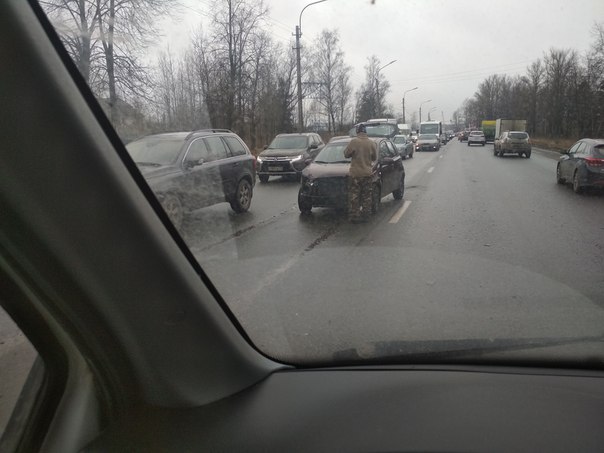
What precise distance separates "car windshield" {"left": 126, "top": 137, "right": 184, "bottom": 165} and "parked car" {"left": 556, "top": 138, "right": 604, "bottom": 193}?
1104 centimetres

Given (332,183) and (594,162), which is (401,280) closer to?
(332,183)

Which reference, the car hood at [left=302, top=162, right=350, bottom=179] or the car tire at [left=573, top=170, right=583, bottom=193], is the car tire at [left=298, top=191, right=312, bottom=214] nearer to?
the car hood at [left=302, top=162, right=350, bottom=179]

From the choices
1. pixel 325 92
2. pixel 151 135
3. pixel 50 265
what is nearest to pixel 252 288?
pixel 151 135

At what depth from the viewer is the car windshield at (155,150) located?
2.10m

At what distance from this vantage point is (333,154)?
11.1 meters

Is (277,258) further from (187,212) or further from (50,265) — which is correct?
(50,265)

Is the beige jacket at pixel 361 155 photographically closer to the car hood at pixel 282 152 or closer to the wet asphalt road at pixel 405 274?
the wet asphalt road at pixel 405 274

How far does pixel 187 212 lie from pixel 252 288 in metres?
1.38

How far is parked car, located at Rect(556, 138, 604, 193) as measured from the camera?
11414 mm

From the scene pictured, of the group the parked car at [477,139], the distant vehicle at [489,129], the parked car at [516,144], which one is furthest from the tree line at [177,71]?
the distant vehicle at [489,129]

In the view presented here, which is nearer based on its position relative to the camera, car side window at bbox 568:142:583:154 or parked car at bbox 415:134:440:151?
car side window at bbox 568:142:583:154

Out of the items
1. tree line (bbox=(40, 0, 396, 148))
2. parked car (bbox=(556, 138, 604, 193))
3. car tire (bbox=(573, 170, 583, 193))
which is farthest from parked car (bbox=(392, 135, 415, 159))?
tree line (bbox=(40, 0, 396, 148))

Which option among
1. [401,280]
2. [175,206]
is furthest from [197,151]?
[401,280]

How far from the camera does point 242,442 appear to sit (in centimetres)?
186
